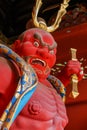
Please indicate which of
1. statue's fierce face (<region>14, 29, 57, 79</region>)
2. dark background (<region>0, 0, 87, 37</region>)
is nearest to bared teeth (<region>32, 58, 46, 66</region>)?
statue's fierce face (<region>14, 29, 57, 79</region>)

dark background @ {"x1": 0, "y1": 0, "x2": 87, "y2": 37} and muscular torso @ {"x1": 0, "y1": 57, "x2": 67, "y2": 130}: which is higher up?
dark background @ {"x1": 0, "y1": 0, "x2": 87, "y2": 37}

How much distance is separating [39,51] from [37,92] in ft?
0.36

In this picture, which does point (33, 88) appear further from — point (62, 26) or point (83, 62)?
point (62, 26)

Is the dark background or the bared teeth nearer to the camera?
the bared teeth

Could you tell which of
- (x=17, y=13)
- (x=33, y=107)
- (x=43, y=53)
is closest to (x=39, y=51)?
(x=43, y=53)

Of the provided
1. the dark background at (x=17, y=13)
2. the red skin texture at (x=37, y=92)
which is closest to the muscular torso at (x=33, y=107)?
the red skin texture at (x=37, y=92)

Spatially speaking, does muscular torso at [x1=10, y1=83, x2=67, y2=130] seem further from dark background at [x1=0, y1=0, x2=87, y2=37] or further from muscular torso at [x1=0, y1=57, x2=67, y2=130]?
dark background at [x1=0, y1=0, x2=87, y2=37]

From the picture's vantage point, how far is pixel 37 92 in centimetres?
85

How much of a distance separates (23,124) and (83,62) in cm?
68

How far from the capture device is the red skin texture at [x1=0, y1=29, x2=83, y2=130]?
797mm

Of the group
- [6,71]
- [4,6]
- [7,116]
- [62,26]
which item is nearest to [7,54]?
[6,71]

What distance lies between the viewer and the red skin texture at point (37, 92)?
80 cm

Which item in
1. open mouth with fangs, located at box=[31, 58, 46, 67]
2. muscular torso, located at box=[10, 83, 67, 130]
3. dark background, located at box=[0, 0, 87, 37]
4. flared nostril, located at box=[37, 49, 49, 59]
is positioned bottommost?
muscular torso, located at box=[10, 83, 67, 130]

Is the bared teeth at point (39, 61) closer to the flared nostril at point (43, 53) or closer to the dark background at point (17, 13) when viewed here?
the flared nostril at point (43, 53)
